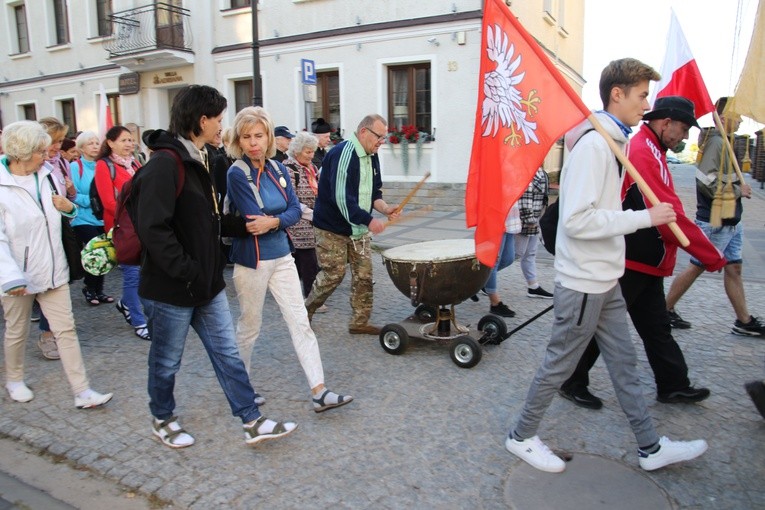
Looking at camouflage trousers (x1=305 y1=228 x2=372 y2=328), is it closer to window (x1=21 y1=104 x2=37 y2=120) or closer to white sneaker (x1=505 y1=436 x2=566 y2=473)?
white sneaker (x1=505 y1=436 x2=566 y2=473)


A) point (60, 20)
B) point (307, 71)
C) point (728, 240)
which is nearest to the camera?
point (728, 240)

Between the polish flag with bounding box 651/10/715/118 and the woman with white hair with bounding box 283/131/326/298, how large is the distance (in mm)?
3178

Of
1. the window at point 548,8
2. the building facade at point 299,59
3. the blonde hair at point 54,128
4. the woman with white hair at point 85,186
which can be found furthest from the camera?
the window at point 548,8

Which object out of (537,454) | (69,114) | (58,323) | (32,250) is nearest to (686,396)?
(537,454)

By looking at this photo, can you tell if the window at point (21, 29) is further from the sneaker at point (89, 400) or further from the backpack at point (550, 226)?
the backpack at point (550, 226)

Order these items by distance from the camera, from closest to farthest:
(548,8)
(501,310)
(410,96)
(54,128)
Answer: (54,128) < (501,310) < (410,96) < (548,8)

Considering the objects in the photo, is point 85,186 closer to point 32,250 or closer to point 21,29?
point 32,250

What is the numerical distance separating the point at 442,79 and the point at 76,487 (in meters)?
12.6

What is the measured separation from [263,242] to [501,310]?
2.92m

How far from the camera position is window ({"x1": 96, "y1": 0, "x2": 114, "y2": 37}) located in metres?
20.2

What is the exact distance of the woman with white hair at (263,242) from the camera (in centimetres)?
359

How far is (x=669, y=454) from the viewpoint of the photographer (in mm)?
2955

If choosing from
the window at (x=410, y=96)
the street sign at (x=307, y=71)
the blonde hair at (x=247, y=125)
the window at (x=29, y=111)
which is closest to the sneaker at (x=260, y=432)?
the blonde hair at (x=247, y=125)

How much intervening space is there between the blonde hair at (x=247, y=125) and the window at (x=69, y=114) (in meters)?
21.1
